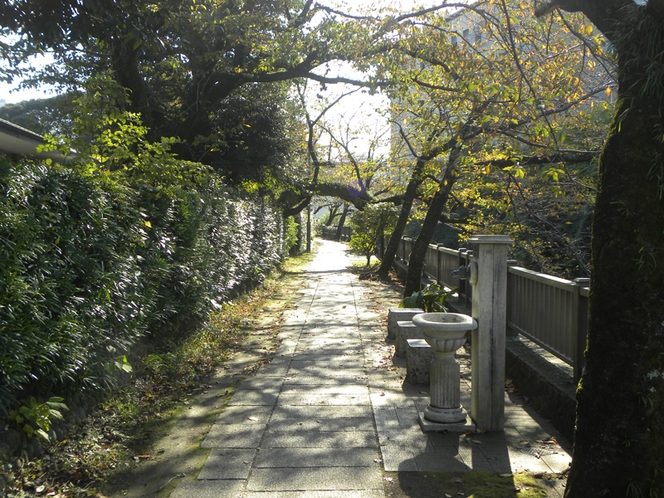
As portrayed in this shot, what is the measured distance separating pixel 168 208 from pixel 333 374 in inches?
124

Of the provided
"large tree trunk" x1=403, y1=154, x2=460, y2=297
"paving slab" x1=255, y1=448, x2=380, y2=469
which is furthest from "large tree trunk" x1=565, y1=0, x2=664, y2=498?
"large tree trunk" x1=403, y1=154, x2=460, y2=297

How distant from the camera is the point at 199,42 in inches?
432

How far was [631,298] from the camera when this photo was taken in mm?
3025

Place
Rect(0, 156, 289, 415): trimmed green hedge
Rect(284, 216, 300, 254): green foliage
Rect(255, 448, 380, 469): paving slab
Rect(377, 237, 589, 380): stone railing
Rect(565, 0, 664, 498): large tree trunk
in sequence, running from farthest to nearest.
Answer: Rect(284, 216, 300, 254): green foliage → Rect(377, 237, 589, 380): stone railing → Rect(255, 448, 380, 469): paving slab → Rect(0, 156, 289, 415): trimmed green hedge → Rect(565, 0, 664, 498): large tree trunk

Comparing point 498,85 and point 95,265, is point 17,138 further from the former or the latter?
point 498,85

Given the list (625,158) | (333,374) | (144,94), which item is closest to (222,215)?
(144,94)

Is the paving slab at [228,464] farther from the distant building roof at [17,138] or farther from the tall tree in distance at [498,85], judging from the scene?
the distant building roof at [17,138]

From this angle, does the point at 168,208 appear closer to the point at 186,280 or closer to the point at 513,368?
the point at 186,280

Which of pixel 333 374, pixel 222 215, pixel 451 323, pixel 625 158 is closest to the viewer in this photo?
pixel 625 158

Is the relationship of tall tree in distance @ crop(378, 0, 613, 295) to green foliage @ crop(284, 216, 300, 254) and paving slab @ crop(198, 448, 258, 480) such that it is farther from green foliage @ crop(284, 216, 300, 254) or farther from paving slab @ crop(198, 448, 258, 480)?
green foliage @ crop(284, 216, 300, 254)

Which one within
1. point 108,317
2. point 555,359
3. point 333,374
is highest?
point 108,317

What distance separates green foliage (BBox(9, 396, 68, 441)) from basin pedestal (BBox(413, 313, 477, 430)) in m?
3.04

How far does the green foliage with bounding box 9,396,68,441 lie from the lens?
382 cm

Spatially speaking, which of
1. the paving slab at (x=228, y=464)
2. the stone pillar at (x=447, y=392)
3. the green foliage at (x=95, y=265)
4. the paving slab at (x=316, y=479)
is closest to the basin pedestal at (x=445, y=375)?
the stone pillar at (x=447, y=392)
